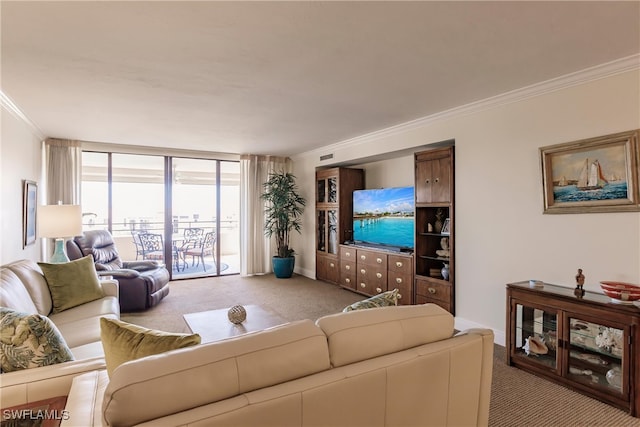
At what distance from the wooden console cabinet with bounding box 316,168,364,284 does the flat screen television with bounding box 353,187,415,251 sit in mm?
184

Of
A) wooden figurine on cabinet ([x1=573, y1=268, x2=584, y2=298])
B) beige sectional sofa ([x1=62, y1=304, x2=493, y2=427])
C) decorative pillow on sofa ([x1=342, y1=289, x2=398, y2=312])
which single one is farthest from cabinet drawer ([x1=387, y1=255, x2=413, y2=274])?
beige sectional sofa ([x1=62, y1=304, x2=493, y2=427])

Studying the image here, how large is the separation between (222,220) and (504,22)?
600cm

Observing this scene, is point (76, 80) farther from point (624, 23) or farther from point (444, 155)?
point (624, 23)

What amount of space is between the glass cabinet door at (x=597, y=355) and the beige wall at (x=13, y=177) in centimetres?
498

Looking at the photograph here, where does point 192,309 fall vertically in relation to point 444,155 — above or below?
below

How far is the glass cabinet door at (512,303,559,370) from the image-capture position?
2686mm

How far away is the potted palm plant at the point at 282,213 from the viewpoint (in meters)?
6.57

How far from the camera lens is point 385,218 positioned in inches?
199

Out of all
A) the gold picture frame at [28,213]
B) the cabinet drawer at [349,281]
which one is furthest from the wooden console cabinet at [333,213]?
the gold picture frame at [28,213]

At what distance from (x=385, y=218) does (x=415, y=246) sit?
810 mm

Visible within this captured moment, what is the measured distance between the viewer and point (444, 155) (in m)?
3.97

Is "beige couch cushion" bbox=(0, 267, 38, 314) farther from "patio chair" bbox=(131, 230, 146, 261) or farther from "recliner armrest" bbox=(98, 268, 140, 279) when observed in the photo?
"patio chair" bbox=(131, 230, 146, 261)

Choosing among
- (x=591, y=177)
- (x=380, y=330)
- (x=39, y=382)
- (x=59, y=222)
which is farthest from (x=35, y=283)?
(x=591, y=177)

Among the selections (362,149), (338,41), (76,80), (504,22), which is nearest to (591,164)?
(504,22)
